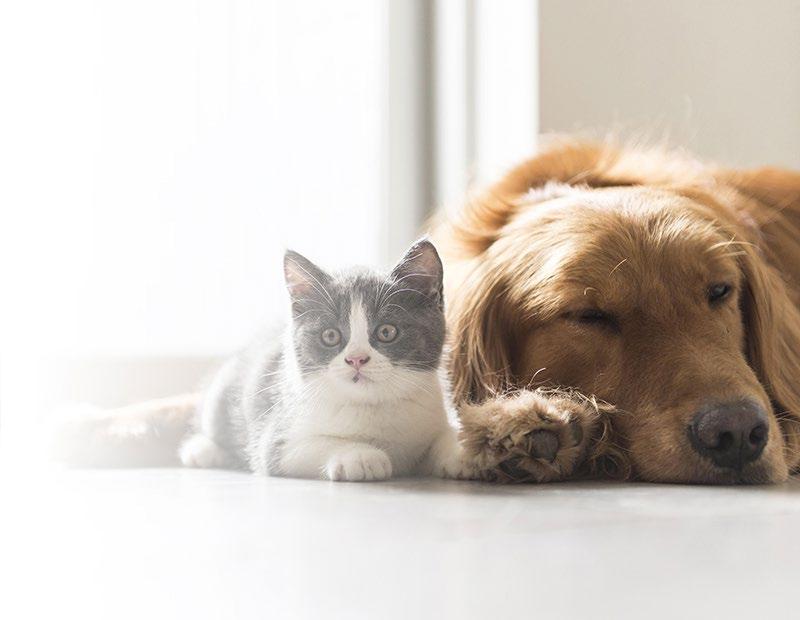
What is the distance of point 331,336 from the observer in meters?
1.65

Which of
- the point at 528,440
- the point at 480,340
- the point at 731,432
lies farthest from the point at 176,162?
the point at 731,432

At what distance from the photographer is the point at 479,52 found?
2891mm

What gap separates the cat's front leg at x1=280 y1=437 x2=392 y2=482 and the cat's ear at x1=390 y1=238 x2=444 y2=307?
10.5 inches

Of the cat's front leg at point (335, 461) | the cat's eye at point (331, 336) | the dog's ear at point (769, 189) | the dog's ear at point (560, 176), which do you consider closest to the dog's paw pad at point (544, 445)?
the cat's front leg at point (335, 461)

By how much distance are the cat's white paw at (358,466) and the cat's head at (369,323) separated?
9cm

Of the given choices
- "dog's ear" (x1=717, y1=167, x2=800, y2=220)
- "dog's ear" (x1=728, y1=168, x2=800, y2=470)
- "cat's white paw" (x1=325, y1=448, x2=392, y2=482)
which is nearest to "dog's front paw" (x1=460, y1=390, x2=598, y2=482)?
"cat's white paw" (x1=325, y1=448, x2=392, y2=482)

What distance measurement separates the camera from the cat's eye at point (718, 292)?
1.75m

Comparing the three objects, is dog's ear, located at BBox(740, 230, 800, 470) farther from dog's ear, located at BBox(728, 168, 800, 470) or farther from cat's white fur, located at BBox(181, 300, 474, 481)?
cat's white fur, located at BBox(181, 300, 474, 481)

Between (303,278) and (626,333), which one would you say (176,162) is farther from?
(626,333)

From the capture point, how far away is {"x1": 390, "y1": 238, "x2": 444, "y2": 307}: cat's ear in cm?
166

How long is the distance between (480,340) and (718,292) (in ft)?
1.40

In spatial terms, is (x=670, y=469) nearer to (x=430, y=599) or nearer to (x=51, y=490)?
(x=430, y=599)

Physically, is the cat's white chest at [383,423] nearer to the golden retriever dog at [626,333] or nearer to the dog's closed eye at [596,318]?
the golden retriever dog at [626,333]

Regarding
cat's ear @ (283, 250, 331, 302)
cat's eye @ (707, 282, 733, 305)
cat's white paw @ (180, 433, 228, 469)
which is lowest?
cat's white paw @ (180, 433, 228, 469)
